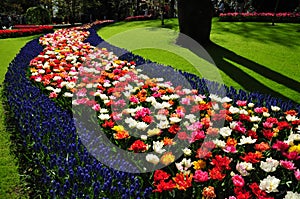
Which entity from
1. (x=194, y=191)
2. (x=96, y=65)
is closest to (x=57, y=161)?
(x=194, y=191)

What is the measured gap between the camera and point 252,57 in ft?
34.2

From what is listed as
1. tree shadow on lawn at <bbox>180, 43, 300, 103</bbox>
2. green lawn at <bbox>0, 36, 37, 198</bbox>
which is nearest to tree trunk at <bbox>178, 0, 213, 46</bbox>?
tree shadow on lawn at <bbox>180, 43, 300, 103</bbox>

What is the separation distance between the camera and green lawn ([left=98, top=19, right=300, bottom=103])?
699 cm

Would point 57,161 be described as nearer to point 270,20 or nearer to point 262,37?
point 262,37

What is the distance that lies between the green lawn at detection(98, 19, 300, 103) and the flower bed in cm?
196

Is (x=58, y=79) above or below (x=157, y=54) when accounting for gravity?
above

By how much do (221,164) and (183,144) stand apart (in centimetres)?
68

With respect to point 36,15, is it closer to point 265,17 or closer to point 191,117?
point 265,17

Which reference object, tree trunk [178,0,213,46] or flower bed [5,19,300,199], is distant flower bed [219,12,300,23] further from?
flower bed [5,19,300,199]

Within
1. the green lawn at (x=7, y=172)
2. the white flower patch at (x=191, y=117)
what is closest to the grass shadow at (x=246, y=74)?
the white flower patch at (x=191, y=117)

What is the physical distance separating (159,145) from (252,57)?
834 cm

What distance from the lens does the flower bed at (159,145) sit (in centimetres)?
249

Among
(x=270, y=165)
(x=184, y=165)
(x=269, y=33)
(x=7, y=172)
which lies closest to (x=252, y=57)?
(x=269, y=33)

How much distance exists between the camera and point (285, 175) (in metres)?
2.88
